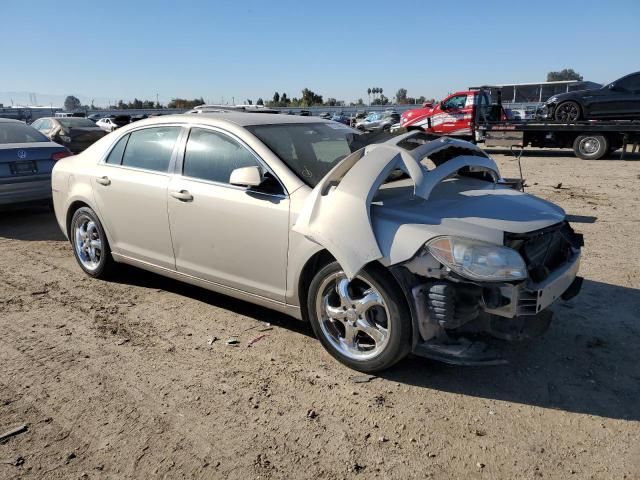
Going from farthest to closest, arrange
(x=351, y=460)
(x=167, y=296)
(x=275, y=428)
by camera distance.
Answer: (x=167, y=296) → (x=275, y=428) → (x=351, y=460)

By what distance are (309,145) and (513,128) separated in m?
14.1

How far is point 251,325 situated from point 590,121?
14.7 m

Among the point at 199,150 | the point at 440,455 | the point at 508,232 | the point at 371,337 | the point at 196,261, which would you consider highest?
the point at 199,150

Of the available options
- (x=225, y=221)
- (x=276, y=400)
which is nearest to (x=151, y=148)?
(x=225, y=221)

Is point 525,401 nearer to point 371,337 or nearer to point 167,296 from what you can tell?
point 371,337

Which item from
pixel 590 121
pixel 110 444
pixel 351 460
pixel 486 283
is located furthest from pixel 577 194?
pixel 110 444

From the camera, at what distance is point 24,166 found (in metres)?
7.58

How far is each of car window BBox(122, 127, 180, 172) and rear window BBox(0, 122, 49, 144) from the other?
428 cm

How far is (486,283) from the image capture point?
2.89m

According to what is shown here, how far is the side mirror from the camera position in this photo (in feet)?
11.6

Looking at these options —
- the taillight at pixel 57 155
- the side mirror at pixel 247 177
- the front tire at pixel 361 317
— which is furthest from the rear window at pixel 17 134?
the front tire at pixel 361 317

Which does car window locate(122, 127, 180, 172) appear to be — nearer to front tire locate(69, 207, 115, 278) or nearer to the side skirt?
front tire locate(69, 207, 115, 278)

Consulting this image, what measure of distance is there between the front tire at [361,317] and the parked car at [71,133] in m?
12.0

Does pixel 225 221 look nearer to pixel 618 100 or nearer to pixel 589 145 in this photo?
pixel 618 100
